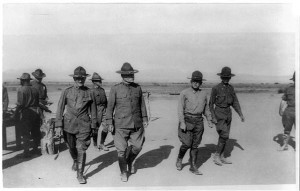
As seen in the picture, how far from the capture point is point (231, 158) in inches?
293

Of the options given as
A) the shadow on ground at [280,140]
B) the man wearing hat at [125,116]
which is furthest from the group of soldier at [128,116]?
the shadow on ground at [280,140]

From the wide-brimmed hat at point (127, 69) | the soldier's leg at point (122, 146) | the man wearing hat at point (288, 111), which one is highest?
the wide-brimmed hat at point (127, 69)

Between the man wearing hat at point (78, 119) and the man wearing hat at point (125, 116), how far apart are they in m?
0.40

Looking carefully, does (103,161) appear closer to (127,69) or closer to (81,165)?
(81,165)

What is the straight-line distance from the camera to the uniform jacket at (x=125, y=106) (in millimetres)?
6156

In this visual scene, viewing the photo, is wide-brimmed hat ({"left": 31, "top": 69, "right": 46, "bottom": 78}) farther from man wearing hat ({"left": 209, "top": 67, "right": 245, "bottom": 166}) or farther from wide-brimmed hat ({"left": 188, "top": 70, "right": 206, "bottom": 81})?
man wearing hat ({"left": 209, "top": 67, "right": 245, "bottom": 166})

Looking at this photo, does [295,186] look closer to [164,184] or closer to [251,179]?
[251,179]

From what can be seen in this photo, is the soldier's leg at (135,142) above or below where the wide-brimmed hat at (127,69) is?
below

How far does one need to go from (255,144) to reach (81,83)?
498 centimetres

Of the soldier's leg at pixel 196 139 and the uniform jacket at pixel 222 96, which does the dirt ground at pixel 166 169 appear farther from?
the uniform jacket at pixel 222 96

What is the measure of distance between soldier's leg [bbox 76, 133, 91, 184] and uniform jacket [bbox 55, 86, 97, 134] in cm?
11

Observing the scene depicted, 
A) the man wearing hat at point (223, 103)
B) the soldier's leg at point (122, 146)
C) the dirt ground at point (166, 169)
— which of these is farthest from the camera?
the man wearing hat at point (223, 103)

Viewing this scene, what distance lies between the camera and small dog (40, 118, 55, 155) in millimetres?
7625

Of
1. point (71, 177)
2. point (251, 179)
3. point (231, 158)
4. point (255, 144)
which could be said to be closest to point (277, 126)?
point (255, 144)
